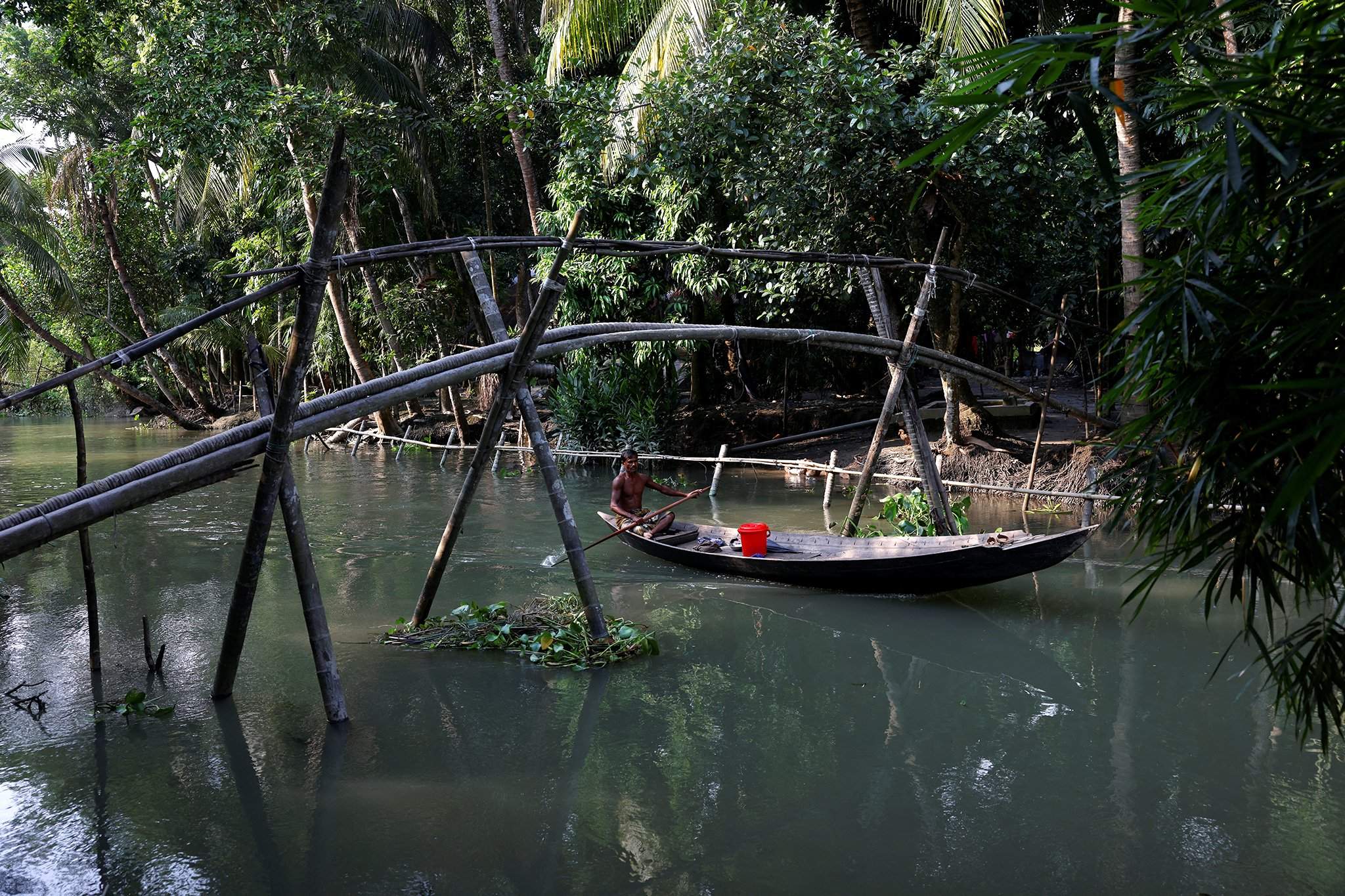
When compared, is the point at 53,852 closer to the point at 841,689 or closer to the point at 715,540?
the point at 841,689

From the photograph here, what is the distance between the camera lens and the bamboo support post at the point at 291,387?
14.5 ft

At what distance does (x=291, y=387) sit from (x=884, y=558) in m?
4.67

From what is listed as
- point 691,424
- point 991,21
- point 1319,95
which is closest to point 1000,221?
point 991,21

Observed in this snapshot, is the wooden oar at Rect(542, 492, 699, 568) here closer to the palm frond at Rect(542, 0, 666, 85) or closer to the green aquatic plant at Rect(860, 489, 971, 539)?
the green aquatic plant at Rect(860, 489, 971, 539)

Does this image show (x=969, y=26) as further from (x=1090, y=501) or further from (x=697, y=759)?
(x=697, y=759)

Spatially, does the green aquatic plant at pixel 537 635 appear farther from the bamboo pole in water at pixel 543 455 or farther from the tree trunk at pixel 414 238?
the tree trunk at pixel 414 238

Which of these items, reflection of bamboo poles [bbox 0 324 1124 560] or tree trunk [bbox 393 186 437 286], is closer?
reflection of bamboo poles [bbox 0 324 1124 560]

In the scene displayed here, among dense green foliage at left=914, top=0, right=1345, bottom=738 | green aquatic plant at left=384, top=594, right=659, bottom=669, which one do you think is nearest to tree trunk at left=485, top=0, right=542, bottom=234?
green aquatic plant at left=384, top=594, right=659, bottom=669

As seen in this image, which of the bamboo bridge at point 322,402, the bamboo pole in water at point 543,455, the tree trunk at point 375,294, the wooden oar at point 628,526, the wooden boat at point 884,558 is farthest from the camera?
the tree trunk at point 375,294

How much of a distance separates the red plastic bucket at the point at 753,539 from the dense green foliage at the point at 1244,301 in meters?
5.27

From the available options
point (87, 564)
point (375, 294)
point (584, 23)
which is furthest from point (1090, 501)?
point (375, 294)

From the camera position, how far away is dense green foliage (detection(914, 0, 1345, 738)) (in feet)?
6.79

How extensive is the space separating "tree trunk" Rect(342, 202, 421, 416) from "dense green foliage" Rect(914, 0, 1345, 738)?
15716mm

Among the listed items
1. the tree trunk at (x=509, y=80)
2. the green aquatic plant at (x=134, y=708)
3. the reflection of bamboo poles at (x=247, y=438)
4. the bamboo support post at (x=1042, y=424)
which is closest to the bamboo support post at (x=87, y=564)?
the green aquatic plant at (x=134, y=708)
